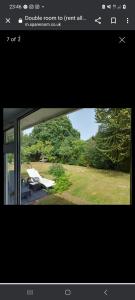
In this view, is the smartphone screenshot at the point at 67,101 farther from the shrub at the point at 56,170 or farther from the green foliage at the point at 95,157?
the shrub at the point at 56,170

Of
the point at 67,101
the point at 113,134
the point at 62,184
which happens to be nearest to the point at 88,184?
the point at 62,184

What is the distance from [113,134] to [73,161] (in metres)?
0.22

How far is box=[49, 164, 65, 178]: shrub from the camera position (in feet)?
3.56

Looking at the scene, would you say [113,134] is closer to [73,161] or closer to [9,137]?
[73,161]

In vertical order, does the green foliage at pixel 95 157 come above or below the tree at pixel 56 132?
below

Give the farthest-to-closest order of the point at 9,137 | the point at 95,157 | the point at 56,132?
the point at 9,137 < the point at 56,132 < the point at 95,157

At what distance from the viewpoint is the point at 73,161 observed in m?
1.09

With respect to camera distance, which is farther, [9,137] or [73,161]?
[9,137]

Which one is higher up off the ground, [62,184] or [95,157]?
[95,157]

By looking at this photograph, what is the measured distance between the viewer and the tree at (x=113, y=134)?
869 mm

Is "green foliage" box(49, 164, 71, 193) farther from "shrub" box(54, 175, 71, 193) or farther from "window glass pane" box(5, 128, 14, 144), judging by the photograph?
"window glass pane" box(5, 128, 14, 144)

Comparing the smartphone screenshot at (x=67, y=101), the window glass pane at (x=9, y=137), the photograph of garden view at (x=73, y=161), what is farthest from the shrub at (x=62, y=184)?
the smartphone screenshot at (x=67, y=101)
